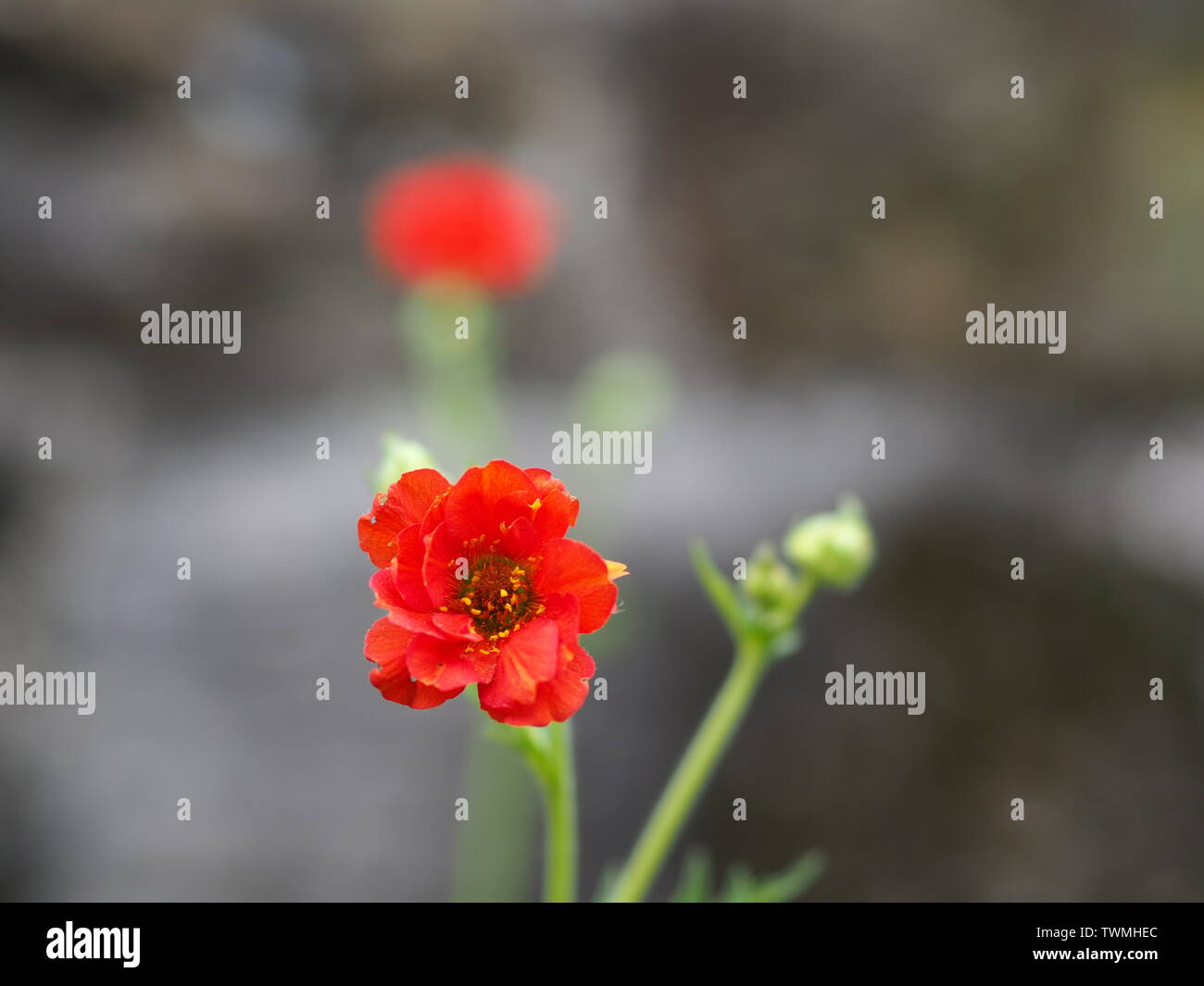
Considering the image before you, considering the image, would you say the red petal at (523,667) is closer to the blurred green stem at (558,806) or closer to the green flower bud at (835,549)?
the blurred green stem at (558,806)

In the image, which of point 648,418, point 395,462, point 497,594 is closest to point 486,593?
point 497,594

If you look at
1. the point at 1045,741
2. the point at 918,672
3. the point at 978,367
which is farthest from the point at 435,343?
the point at 978,367

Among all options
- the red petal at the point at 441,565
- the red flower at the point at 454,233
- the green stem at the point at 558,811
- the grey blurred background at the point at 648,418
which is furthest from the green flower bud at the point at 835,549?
the red flower at the point at 454,233

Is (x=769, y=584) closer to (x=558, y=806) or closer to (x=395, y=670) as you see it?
(x=558, y=806)

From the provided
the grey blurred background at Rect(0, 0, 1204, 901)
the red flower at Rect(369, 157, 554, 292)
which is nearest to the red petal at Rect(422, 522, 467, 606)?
the grey blurred background at Rect(0, 0, 1204, 901)

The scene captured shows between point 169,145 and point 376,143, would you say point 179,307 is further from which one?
point 376,143
